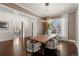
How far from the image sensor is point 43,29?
252 cm

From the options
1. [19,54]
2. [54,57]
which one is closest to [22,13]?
[19,54]

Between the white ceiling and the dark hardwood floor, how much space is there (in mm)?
668

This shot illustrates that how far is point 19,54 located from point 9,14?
0.87 meters

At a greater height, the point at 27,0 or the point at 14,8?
the point at 27,0

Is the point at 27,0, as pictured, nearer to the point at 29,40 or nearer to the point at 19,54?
the point at 29,40

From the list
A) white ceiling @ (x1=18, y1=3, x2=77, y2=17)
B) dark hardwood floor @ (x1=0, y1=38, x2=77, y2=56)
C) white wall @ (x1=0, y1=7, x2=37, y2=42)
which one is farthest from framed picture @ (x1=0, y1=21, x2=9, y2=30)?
white ceiling @ (x1=18, y1=3, x2=77, y2=17)

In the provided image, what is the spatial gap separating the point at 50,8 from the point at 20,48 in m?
1.10

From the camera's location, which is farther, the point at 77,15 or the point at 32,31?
the point at 32,31

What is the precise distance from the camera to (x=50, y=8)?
2461 millimetres

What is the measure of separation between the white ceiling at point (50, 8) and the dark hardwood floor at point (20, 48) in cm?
67

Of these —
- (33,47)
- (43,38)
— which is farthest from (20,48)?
(43,38)

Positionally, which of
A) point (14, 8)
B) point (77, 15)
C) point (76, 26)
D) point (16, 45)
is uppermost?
point (14, 8)

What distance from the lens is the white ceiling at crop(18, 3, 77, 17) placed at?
7.79 feet

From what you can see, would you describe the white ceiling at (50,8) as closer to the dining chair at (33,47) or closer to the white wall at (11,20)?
the white wall at (11,20)
